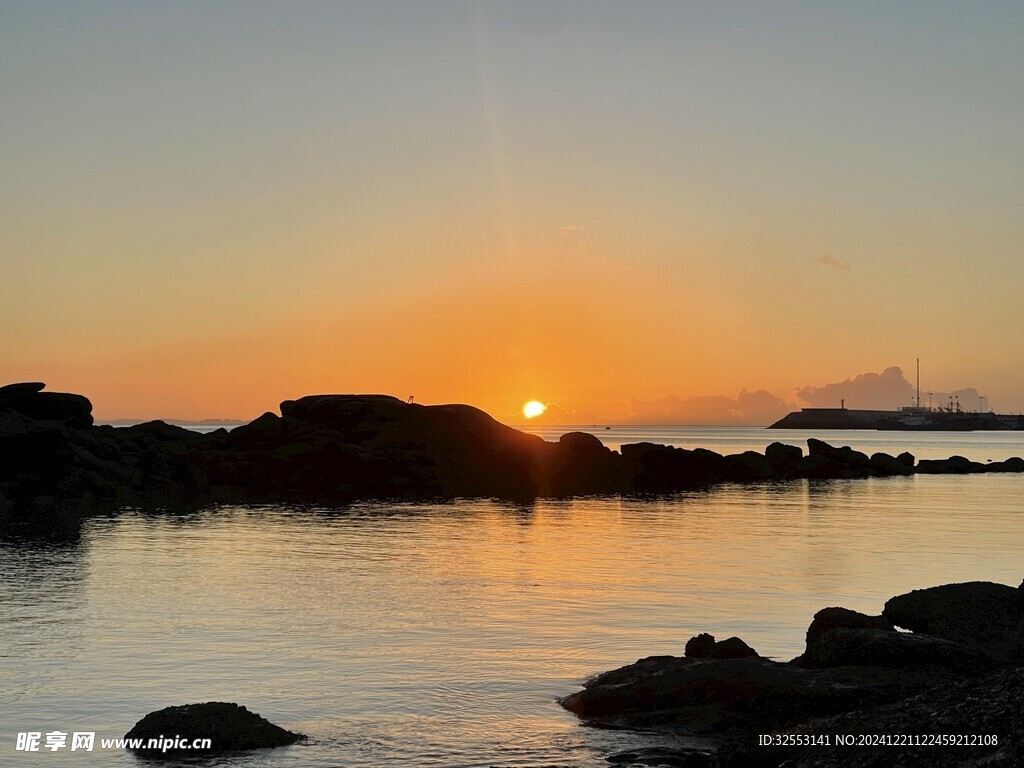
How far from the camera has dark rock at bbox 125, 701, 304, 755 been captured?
14164mm

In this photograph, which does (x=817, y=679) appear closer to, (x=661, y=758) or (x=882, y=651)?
(x=882, y=651)

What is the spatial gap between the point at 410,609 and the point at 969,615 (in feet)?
45.4

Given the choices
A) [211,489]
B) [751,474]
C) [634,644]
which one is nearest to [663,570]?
[634,644]

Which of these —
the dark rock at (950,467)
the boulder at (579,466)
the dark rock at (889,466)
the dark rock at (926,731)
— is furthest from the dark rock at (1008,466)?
the dark rock at (926,731)

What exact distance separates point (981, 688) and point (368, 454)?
245ft

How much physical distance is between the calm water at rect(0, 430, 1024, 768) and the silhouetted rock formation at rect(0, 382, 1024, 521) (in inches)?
580

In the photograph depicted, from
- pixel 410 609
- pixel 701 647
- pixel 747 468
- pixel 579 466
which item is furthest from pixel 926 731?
pixel 747 468

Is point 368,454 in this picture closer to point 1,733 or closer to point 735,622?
point 735,622

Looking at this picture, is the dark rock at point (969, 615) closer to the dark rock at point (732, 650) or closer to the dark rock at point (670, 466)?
the dark rock at point (732, 650)

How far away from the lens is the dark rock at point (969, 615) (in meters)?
18.1

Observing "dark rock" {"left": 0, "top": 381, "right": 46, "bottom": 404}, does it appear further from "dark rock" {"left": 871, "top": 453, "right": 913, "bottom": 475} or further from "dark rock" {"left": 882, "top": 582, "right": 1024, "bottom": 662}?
"dark rock" {"left": 871, "top": 453, "right": 913, "bottom": 475}

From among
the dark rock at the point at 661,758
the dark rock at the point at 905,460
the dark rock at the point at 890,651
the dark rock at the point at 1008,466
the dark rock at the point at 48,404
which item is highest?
the dark rock at the point at 48,404

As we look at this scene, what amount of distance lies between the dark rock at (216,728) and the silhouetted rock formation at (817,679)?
509 centimetres

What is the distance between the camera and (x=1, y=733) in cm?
1548
